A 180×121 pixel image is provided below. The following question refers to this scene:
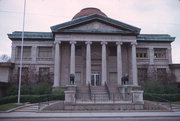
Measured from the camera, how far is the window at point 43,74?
34.2 m

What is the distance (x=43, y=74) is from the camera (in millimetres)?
35188

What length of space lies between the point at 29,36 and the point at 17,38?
7.54ft

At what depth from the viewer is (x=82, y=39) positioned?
33.3 metres

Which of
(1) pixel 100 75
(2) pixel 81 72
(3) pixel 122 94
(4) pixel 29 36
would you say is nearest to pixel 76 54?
(2) pixel 81 72

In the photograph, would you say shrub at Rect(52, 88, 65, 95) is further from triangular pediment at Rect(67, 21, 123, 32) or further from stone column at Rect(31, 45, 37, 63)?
triangular pediment at Rect(67, 21, 123, 32)

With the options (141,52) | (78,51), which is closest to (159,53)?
(141,52)

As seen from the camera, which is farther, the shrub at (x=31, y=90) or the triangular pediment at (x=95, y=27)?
the triangular pediment at (x=95, y=27)

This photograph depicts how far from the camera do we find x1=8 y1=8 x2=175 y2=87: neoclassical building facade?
3300cm

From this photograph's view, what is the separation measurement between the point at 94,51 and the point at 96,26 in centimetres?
493

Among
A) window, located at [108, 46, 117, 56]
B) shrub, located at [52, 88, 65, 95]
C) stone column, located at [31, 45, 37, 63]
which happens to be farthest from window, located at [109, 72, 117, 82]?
stone column, located at [31, 45, 37, 63]

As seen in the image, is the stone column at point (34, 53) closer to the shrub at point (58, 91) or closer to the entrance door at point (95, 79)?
the shrub at point (58, 91)

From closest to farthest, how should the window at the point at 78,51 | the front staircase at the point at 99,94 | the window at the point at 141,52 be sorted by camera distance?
the front staircase at the point at 99,94 → the window at the point at 78,51 → the window at the point at 141,52

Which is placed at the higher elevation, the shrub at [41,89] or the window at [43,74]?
the window at [43,74]

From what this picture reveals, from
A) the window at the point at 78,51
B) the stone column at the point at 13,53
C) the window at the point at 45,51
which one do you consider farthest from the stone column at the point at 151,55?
the stone column at the point at 13,53
